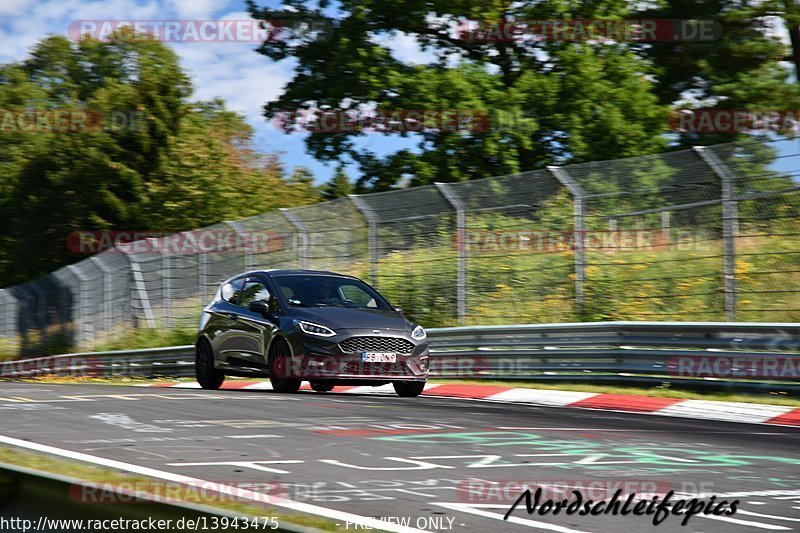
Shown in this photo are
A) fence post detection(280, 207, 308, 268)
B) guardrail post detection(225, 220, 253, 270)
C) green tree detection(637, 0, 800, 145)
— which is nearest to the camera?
fence post detection(280, 207, 308, 268)

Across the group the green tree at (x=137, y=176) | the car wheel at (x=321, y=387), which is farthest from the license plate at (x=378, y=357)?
the green tree at (x=137, y=176)

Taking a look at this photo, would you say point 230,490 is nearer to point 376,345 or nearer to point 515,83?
point 376,345

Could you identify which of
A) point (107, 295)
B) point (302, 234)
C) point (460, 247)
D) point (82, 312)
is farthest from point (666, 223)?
point (82, 312)

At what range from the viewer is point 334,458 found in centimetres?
733

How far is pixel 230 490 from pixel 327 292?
855 centimetres

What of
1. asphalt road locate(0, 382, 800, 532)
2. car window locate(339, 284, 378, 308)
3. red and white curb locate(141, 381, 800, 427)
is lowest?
red and white curb locate(141, 381, 800, 427)

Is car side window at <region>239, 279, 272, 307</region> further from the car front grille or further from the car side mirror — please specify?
the car front grille

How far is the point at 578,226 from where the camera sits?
15352 millimetres

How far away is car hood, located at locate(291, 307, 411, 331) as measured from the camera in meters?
13.2

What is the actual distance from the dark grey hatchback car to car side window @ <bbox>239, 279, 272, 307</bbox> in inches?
0.6

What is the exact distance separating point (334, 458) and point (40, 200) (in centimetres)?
4858

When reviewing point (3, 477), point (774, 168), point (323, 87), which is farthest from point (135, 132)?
point (3, 477)

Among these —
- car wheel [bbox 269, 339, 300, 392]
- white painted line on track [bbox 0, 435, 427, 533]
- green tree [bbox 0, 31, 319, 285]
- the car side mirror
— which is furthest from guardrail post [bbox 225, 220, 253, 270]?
green tree [bbox 0, 31, 319, 285]

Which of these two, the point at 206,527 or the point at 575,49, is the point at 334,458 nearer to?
the point at 206,527
